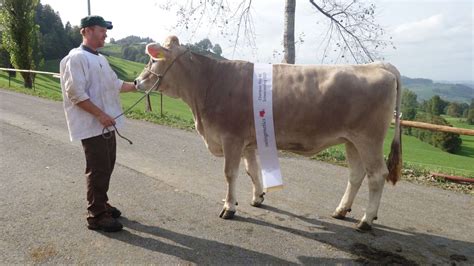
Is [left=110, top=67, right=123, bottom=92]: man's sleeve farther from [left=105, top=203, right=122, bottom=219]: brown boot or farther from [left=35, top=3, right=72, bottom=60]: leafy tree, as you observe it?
[left=35, top=3, right=72, bottom=60]: leafy tree

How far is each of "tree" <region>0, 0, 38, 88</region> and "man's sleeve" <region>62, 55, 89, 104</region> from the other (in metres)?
23.9

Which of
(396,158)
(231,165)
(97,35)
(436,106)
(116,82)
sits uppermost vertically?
(97,35)

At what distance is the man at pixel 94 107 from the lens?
4344 mm

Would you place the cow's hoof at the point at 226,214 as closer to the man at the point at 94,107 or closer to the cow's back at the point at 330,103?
the cow's back at the point at 330,103

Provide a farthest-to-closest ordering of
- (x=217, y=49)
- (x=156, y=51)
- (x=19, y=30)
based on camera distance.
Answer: (x=19, y=30), (x=217, y=49), (x=156, y=51)

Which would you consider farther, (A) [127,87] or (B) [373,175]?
(A) [127,87]

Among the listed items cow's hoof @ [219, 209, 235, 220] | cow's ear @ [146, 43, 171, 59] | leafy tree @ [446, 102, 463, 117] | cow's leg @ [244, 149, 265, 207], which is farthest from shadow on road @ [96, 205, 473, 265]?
leafy tree @ [446, 102, 463, 117]

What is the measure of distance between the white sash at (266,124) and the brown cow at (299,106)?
3.7 inches

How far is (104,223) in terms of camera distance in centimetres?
464

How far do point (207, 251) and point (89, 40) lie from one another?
102 inches

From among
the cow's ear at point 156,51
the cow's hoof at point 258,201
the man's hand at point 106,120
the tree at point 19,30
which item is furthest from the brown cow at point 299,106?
the tree at point 19,30

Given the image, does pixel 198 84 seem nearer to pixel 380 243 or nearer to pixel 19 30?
pixel 380 243

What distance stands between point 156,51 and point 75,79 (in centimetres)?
112

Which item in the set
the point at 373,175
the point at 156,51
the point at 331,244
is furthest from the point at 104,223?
the point at 373,175
